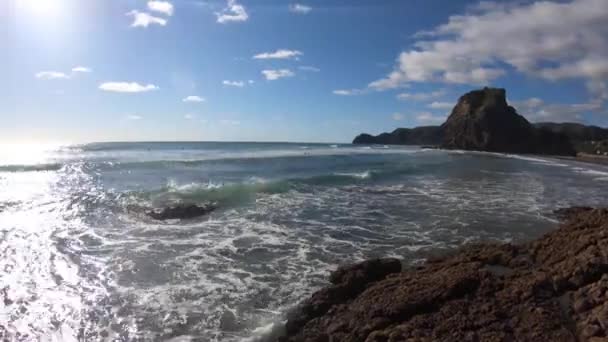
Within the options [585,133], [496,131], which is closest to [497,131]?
[496,131]

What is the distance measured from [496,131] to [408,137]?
93.1 m

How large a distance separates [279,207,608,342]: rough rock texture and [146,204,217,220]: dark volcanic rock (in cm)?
922

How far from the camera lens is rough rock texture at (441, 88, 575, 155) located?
80.2 metres

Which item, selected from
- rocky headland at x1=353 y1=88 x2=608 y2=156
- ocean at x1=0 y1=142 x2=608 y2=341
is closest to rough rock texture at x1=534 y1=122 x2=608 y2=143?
rocky headland at x1=353 y1=88 x2=608 y2=156

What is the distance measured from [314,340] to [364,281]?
1.90 metres

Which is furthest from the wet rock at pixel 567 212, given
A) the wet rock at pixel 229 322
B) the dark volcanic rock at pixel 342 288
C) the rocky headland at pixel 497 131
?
the rocky headland at pixel 497 131

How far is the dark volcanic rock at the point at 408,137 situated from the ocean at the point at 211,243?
5841 inches

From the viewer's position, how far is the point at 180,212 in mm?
15117

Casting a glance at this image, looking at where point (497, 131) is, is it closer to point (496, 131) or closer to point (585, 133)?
point (496, 131)

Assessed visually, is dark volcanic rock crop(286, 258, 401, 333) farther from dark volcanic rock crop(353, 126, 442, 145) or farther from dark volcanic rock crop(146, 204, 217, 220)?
dark volcanic rock crop(353, 126, 442, 145)

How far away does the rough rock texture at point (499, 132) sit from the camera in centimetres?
8019

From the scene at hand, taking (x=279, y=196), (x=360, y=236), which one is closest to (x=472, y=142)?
(x=279, y=196)

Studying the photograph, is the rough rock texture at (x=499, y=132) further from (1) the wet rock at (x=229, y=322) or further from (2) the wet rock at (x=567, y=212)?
(1) the wet rock at (x=229, y=322)

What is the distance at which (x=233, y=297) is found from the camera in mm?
7570
